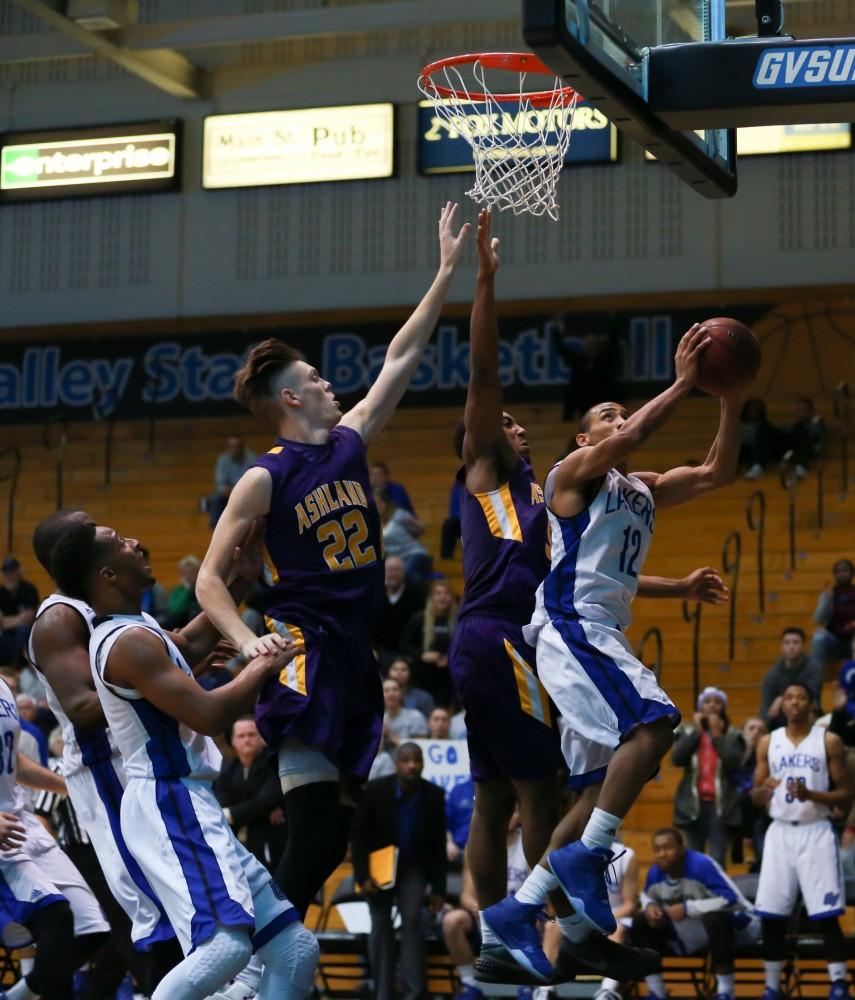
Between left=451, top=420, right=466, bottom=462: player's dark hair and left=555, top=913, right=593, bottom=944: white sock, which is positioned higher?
left=451, top=420, right=466, bottom=462: player's dark hair

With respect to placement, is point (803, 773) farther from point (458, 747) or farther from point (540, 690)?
point (540, 690)

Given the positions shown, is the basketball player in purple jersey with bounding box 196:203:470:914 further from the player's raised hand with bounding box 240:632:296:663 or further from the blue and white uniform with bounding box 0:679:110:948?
the blue and white uniform with bounding box 0:679:110:948

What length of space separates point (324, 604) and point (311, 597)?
0.17 feet

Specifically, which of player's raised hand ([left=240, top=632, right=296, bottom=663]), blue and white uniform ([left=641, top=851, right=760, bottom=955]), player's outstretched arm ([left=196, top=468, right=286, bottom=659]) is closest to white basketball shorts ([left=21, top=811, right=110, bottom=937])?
player's outstretched arm ([left=196, top=468, right=286, bottom=659])

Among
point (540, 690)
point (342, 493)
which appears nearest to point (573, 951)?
point (540, 690)

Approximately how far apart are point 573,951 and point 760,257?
15.9 metres

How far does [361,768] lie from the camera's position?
6.03 meters

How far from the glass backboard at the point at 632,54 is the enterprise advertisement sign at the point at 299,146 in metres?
15.6

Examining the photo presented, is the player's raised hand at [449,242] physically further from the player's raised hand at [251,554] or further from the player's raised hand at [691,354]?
the player's raised hand at [251,554]

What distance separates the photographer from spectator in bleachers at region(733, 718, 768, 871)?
1309cm

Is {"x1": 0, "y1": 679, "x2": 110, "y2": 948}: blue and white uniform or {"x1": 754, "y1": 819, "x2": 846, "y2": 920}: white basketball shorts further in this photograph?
{"x1": 754, "y1": 819, "x2": 846, "y2": 920}: white basketball shorts

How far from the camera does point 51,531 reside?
5938mm

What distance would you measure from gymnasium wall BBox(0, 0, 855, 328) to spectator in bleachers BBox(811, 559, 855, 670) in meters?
5.82

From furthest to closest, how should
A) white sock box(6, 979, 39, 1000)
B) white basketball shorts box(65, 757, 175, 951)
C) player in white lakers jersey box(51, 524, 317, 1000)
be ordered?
1. white sock box(6, 979, 39, 1000)
2. white basketball shorts box(65, 757, 175, 951)
3. player in white lakers jersey box(51, 524, 317, 1000)
